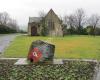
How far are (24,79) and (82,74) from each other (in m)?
2.14

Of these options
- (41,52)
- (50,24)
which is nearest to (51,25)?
(50,24)

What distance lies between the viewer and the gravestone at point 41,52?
12.1m

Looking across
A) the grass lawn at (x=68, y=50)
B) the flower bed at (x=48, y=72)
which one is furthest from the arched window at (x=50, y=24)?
the flower bed at (x=48, y=72)

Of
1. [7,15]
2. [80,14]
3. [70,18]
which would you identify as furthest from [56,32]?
[7,15]

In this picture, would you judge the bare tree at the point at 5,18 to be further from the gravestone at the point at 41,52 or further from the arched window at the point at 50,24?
the gravestone at the point at 41,52

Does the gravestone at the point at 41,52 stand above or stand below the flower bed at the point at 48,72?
above

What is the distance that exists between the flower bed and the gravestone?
491 mm

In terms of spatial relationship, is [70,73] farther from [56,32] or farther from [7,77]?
[56,32]

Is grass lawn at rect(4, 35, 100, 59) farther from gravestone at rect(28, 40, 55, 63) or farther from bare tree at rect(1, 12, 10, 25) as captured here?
bare tree at rect(1, 12, 10, 25)

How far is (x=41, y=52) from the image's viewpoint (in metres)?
12.2

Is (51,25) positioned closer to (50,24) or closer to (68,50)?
(50,24)

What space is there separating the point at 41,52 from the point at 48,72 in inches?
79.8

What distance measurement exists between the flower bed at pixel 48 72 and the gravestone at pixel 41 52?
19.4 inches

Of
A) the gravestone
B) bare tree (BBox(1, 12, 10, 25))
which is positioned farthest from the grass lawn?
bare tree (BBox(1, 12, 10, 25))
